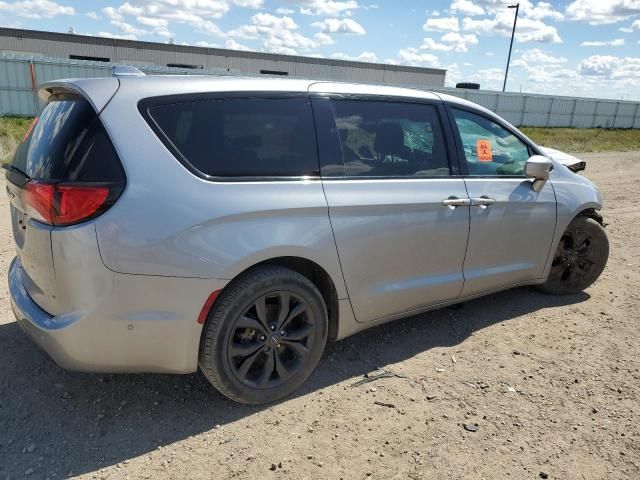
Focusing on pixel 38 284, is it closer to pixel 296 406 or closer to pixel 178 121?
pixel 178 121

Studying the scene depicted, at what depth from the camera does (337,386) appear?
3250 millimetres

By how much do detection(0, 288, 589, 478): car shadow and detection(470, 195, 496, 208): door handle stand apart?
1015mm

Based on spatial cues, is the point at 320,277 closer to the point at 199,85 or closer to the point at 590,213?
the point at 199,85

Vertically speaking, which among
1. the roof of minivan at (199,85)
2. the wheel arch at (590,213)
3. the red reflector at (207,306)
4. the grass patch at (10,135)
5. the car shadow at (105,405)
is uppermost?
the roof of minivan at (199,85)

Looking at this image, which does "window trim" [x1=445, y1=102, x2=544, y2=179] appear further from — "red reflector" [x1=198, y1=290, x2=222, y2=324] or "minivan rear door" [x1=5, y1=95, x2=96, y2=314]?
"minivan rear door" [x1=5, y1=95, x2=96, y2=314]

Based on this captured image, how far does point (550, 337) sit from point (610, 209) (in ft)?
18.5

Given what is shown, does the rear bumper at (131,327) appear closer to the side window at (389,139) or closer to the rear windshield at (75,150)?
the rear windshield at (75,150)

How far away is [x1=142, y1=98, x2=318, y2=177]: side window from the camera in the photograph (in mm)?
2645

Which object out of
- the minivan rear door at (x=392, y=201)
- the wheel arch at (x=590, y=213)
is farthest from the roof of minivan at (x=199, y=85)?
the wheel arch at (x=590, y=213)

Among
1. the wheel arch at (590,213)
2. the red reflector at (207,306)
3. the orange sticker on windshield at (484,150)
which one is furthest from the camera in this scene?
the wheel arch at (590,213)

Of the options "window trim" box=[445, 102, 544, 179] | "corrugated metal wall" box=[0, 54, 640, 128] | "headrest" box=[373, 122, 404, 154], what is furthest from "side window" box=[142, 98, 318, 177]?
"corrugated metal wall" box=[0, 54, 640, 128]

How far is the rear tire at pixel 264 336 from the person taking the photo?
272 cm

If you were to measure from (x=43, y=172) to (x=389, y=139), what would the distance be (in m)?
2.03

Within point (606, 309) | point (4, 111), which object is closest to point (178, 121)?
point (606, 309)
